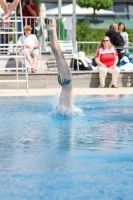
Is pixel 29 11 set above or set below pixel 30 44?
above

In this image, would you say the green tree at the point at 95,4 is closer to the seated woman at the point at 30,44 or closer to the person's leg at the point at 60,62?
the seated woman at the point at 30,44

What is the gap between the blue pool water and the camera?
520 cm

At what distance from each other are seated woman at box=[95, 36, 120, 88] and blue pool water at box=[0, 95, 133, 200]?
4437mm

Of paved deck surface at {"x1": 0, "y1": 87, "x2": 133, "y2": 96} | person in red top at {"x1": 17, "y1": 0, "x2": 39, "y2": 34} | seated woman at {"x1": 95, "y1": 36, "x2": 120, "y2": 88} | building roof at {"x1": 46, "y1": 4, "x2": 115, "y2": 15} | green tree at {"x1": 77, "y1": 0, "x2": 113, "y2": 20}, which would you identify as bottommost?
paved deck surface at {"x1": 0, "y1": 87, "x2": 133, "y2": 96}

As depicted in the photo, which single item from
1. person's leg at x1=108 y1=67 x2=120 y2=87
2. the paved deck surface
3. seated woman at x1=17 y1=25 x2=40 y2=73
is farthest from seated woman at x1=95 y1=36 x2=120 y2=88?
seated woman at x1=17 y1=25 x2=40 y2=73

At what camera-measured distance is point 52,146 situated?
23.1ft

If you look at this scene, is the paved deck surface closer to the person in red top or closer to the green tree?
the person in red top

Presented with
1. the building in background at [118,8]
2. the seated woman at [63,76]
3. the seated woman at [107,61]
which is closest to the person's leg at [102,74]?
the seated woman at [107,61]

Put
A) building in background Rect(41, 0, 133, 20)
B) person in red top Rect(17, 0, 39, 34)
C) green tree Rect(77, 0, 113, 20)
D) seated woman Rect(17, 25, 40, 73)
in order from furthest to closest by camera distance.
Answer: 1. building in background Rect(41, 0, 133, 20)
2. green tree Rect(77, 0, 113, 20)
3. person in red top Rect(17, 0, 39, 34)
4. seated woman Rect(17, 25, 40, 73)

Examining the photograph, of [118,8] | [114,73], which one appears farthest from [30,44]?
[118,8]

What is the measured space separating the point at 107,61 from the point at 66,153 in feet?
29.4

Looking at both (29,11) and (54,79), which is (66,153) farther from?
(29,11)

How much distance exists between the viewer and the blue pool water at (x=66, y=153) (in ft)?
17.0

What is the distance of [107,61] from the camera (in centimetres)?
1545
